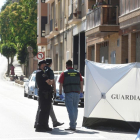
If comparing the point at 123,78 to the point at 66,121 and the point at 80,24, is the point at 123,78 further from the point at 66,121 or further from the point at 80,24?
the point at 80,24

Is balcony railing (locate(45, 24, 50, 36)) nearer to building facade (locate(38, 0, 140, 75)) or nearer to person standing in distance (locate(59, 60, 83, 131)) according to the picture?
building facade (locate(38, 0, 140, 75))

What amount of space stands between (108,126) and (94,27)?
1688cm

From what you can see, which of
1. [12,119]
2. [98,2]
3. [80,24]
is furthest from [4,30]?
[12,119]

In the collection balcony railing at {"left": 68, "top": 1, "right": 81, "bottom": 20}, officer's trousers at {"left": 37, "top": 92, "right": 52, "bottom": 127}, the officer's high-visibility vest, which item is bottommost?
officer's trousers at {"left": 37, "top": 92, "right": 52, "bottom": 127}

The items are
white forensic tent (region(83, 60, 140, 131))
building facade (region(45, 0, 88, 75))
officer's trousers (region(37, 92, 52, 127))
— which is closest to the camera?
officer's trousers (region(37, 92, 52, 127))

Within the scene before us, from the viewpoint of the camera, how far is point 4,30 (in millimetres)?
71500

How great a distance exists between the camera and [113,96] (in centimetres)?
1452

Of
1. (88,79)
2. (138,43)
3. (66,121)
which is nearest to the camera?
(88,79)

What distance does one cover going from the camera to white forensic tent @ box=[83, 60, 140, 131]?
14.2 meters

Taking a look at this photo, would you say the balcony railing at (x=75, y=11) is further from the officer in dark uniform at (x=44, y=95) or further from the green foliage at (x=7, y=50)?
the green foliage at (x=7, y=50)

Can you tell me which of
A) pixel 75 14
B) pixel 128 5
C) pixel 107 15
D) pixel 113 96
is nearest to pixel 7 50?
pixel 75 14

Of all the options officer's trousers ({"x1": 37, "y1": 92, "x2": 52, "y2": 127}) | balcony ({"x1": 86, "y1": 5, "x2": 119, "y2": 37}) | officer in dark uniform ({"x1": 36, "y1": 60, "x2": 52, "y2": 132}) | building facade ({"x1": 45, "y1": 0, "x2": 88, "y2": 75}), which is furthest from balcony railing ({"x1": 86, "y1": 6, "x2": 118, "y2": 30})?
officer's trousers ({"x1": 37, "y1": 92, "x2": 52, "y2": 127})

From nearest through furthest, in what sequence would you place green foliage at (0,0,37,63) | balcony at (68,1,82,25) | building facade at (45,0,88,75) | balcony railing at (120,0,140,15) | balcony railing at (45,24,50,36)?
balcony railing at (120,0,140,15), balcony at (68,1,82,25), building facade at (45,0,88,75), balcony railing at (45,24,50,36), green foliage at (0,0,37,63)

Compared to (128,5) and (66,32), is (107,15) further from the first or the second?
(66,32)
